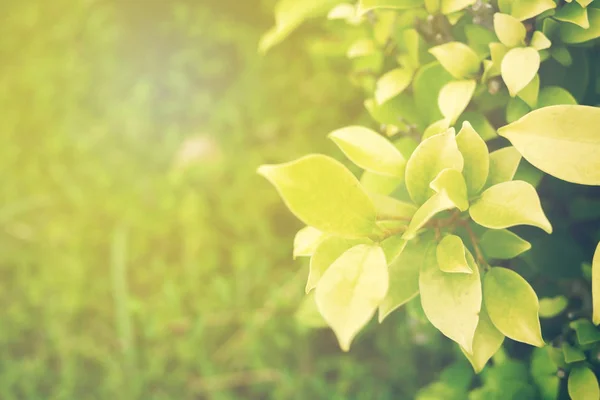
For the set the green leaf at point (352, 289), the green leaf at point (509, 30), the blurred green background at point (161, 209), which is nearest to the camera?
the green leaf at point (352, 289)

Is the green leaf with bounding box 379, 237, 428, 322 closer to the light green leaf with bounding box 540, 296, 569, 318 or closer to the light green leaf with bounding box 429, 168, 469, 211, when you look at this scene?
the light green leaf with bounding box 429, 168, 469, 211

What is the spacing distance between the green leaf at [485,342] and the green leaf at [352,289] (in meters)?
0.12

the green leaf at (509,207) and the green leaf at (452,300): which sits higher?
the green leaf at (509,207)

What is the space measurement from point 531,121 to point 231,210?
860 mm

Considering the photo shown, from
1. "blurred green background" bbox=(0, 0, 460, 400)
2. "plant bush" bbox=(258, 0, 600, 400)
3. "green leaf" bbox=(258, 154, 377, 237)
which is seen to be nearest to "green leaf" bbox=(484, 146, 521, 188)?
"plant bush" bbox=(258, 0, 600, 400)

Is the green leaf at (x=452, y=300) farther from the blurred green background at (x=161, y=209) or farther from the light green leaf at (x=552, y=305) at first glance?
the blurred green background at (x=161, y=209)

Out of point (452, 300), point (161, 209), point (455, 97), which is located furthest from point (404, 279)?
point (161, 209)

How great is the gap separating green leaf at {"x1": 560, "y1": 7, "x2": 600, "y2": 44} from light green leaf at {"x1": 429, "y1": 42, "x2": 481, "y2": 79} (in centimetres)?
8

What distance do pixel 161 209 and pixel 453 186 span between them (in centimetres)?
90

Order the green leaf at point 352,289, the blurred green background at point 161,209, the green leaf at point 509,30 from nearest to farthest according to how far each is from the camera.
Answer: the green leaf at point 352,289, the green leaf at point 509,30, the blurred green background at point 161,209

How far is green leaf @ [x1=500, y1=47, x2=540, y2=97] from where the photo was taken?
17.0 inches

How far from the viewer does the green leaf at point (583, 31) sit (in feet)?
1.50

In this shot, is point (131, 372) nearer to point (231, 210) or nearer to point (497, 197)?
point (231, 210)

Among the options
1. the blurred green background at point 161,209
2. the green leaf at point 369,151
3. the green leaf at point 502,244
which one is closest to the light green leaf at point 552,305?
the green leaf at point 502,244
